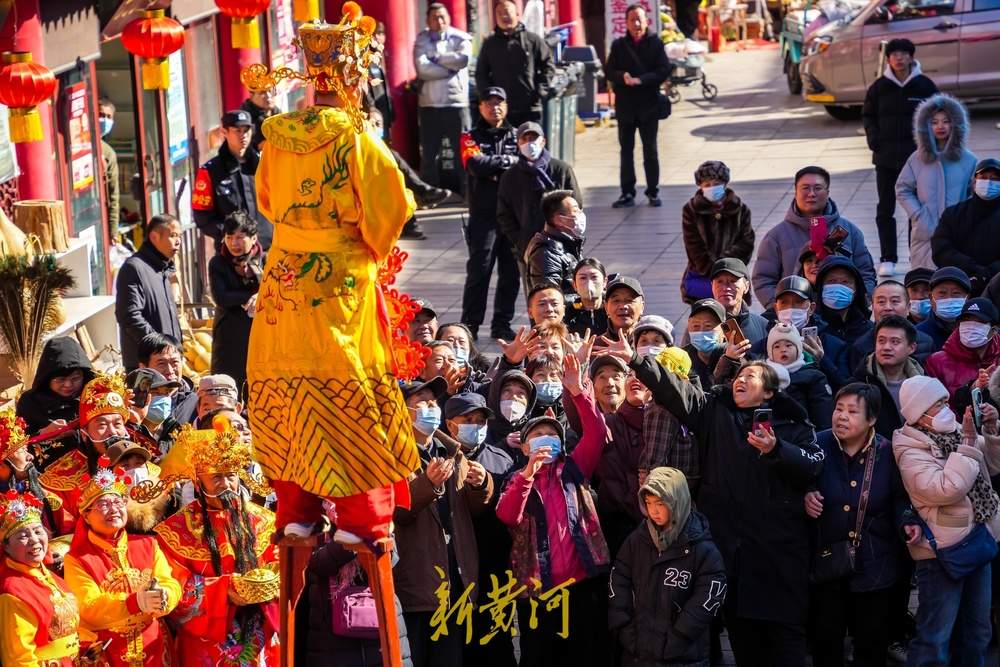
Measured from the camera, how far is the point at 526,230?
1349 cm

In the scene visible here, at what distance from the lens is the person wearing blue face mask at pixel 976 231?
1195cm

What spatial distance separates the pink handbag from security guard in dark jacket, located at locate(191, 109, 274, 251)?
4898 mm

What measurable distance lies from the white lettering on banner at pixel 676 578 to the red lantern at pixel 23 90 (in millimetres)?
4894

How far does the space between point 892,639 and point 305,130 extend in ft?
15.0

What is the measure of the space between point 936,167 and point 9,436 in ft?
25.4

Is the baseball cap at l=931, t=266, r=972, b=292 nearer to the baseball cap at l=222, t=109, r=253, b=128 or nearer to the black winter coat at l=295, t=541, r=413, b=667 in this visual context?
the black winter coat at l=295, t=541, r=413, b=667

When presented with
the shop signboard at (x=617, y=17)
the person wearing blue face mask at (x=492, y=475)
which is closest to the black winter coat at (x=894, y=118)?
the person wearing blue face mask at (x=492, y=475)

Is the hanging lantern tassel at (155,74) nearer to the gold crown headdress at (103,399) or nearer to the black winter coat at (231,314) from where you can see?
the black winter coat at (231,314)

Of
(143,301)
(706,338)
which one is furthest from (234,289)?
(706,338)

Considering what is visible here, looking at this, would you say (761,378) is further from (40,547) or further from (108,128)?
(108,128)

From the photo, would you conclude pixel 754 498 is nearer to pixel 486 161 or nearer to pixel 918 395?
pixel 918 395

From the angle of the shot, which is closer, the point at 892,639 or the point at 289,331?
the point at 289,331

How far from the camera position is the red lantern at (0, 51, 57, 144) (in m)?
10.4

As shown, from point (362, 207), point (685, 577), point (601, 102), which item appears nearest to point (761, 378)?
point (685, 577)
